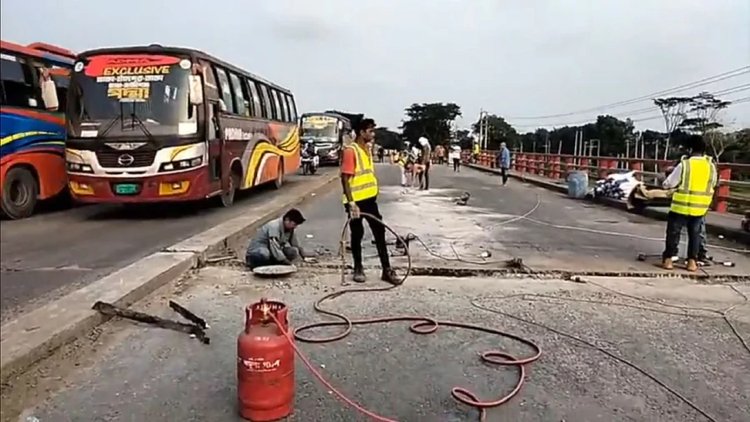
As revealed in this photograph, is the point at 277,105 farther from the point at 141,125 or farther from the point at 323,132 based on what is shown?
the point at 323,132

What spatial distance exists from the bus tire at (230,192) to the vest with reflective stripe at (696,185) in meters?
8.76

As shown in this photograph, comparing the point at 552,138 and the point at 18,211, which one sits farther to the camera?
the point at 552,138

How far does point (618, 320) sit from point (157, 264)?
4477 millimetres

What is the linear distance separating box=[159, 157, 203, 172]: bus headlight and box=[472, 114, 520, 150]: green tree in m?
58.0

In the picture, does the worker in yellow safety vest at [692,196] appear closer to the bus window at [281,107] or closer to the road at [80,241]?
the road at [80,241]

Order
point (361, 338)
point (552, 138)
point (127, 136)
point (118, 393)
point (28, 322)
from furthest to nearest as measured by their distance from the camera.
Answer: point (552, 138), point (127, 136), point (361, 338), point (28, 322), point (118, 393)

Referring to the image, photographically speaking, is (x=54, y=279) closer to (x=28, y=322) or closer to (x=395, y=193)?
(x=28, y=322)

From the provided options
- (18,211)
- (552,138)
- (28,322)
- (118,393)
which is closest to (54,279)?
(28,322)

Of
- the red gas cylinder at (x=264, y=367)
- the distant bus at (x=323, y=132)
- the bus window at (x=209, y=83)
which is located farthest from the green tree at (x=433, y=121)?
the red gas cylinder at (x=264, y=367)

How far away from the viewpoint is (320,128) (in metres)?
35.2

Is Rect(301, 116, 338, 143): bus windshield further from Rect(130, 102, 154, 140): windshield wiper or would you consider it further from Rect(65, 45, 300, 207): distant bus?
Rect(130, 102, 154, 140): windshield wiper

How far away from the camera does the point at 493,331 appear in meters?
4.90

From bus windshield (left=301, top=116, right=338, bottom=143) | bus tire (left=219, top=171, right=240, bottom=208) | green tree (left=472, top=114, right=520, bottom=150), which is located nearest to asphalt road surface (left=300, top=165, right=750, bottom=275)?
bus tire (left=219, top=171, right=240, bottom=208)

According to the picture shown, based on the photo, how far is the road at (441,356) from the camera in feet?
11.6
